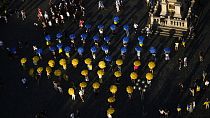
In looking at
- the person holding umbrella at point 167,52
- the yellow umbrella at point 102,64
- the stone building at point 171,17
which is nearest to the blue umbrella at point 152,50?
the person holding umbrella at point 167,52

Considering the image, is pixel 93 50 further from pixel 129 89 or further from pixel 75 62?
pixel 129 89

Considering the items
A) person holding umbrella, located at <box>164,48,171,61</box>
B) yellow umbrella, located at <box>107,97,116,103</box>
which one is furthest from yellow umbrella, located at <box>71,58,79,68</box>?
person holding umbrella, located at <box>164,48,171,61</box>

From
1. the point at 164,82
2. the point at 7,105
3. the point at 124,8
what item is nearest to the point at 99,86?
the point at 164,82

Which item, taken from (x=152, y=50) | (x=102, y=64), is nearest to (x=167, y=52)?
(x=152, y=50)

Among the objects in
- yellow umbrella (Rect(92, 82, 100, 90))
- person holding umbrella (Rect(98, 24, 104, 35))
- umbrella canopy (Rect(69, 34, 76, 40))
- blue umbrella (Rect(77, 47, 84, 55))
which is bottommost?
yellow umbrella (Rect(92, 82, 100, 90))

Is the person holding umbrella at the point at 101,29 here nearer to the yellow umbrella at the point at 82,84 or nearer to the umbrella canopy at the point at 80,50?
the umbrella canopy at the point at 80,50

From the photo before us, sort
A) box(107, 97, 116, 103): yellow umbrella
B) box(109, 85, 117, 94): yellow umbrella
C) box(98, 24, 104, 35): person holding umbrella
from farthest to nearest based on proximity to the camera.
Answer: box(98, 24, 104, 35): person holding umbrella, box(109, 85, 117, 94): yellow umbrella, box(107, 97, 116, 103): yellow umbrella

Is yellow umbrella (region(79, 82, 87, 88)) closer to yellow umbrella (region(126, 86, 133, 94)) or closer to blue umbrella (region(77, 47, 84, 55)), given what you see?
yellow umbrella (region(126, 86, 133, 94))
